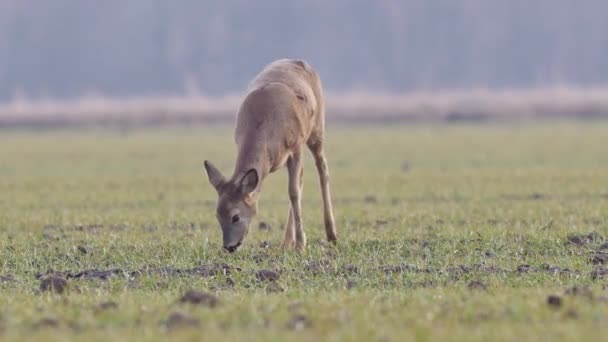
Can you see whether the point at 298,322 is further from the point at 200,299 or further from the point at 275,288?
the point at 275,288

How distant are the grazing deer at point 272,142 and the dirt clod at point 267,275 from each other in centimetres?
208

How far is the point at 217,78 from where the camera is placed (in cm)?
13550

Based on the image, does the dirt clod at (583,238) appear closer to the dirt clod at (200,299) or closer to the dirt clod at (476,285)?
the dirt clod at (476,285)

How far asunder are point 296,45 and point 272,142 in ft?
409

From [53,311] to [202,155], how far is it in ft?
109

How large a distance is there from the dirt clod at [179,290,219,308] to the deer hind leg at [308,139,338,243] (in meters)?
5.55

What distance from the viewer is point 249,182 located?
47.3 feet

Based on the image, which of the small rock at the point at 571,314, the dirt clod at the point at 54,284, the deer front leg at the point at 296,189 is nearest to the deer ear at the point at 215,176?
the deer front leg at the point at 296,189

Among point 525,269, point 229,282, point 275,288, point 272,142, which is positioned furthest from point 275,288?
point 272,142

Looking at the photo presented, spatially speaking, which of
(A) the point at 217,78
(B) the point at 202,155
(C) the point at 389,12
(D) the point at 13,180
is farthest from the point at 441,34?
(D) the point at 13,180

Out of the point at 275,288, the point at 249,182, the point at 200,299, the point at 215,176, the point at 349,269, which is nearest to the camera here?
the point at 200,299

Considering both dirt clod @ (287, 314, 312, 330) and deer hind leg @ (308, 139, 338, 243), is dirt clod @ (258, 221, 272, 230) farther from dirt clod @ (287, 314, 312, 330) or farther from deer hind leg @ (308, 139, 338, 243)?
dirt clod @ (287, 314, 312, 330)

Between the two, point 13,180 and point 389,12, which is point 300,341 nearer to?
point 13,180

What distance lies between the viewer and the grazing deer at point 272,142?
14453 mm
